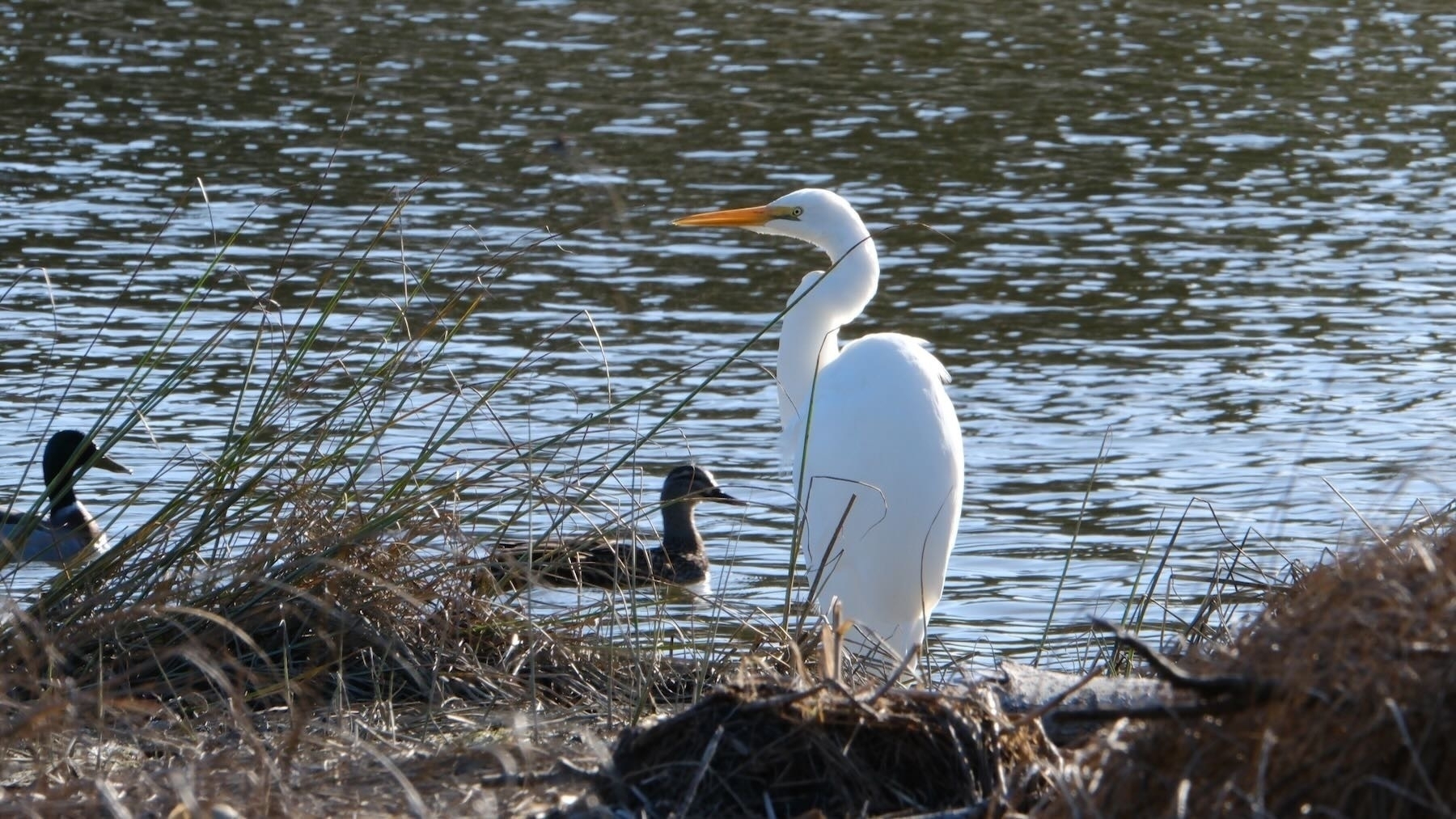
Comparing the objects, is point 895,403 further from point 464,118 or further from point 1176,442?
point 464,118

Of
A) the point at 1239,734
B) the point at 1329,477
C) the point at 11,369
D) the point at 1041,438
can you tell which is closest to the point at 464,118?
the point at 11,369

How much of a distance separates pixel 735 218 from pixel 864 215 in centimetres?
561

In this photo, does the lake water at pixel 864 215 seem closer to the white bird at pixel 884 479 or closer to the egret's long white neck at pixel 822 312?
the white bird at pixel 884 479

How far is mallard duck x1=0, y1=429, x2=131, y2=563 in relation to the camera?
3.85 meters

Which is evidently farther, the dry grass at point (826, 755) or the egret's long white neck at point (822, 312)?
the egret's long white neck at point (822, 312)

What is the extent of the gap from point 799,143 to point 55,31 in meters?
8.70

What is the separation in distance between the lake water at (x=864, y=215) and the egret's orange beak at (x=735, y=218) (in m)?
0.75

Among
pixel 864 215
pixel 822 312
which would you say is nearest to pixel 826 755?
pixel 822 312

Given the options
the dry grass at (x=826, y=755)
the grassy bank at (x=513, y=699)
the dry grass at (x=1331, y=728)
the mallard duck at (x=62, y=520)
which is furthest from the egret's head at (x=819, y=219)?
the dry grass at (x=1331, y=728)

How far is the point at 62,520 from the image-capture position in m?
8.54

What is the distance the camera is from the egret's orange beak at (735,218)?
23.6 feet

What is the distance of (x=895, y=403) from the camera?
551 centimetres

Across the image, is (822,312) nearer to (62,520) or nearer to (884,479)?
(884,479)

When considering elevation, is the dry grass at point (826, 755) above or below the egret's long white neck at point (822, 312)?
above
